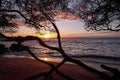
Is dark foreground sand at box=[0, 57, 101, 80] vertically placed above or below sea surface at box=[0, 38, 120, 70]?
above

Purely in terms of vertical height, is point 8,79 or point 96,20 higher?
point 96,20

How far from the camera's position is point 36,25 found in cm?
998

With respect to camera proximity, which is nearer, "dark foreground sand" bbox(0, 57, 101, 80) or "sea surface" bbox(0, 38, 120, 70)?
"dark foreground sand" bbox(0, 57, 101, 80)

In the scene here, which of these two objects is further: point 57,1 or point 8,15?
point 8,15

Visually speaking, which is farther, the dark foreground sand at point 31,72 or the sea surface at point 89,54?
the sea surface at point 89,54

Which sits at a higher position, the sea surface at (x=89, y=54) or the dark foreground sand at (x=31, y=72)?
the dark foreground sand at (x=31, y=72)

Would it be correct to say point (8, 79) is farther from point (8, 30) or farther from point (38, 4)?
point (38, 4)

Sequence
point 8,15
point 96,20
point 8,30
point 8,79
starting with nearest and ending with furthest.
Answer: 1. point 96,20
2. point 8,15
3. point 8,30
4. point 8,79

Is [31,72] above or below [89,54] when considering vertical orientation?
above

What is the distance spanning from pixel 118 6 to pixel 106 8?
460mm

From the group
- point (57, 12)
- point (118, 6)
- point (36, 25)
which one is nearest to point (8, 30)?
point (36, 25)

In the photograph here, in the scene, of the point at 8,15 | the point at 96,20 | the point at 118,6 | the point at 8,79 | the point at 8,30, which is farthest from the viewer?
the point at 8,79

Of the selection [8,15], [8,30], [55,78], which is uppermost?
[8,15]

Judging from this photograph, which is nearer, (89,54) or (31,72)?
(31,72)
